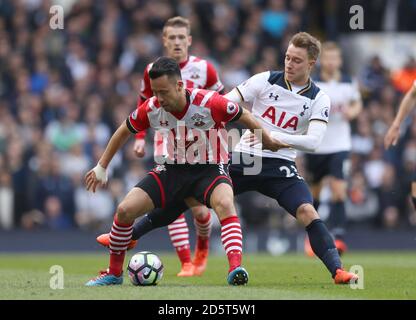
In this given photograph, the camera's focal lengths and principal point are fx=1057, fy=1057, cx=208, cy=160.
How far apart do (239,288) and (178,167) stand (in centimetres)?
126

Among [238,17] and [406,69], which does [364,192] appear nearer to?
[406,69]

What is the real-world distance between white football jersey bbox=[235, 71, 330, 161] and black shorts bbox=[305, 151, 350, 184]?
4060mm

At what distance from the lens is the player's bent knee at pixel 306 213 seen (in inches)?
364

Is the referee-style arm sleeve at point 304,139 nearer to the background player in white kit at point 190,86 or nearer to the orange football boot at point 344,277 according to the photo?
the orange football boot at point 344,277

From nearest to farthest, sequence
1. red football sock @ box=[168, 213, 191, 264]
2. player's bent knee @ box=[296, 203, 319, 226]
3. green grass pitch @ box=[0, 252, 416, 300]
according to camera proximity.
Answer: green grass pitch @ box=[0, 252, 416, 300], player's bent knee @ box=[296, 203, 319, 226], red football sock @ box=[168, 213, 191, 264]

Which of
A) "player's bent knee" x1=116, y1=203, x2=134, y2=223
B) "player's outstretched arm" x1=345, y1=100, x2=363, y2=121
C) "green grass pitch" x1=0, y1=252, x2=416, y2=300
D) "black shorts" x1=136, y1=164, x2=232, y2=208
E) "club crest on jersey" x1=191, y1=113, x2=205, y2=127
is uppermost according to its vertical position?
"player's outstretched arm" x1=345, y1=100, x2=363, y2=121

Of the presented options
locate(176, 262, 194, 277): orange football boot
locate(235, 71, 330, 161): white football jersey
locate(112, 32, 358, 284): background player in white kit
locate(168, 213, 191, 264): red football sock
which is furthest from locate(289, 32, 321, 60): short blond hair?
locate(176, 262, 194, 277): orange football boot

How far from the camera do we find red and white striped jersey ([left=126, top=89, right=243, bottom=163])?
8938 millimetres

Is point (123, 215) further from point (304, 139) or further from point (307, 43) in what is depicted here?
point (307, 43)

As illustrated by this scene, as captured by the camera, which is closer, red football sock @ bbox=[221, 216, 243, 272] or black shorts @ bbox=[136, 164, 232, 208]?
red football sock @ bbox=[221, 216, 243, 272]

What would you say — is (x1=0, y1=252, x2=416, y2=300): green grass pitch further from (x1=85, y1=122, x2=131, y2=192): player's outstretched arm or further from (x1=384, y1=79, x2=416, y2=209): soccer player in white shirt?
(x1=384, y1=79, x2=416, y2=209): soccer player in white shirt

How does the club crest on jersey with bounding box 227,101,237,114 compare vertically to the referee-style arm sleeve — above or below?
above

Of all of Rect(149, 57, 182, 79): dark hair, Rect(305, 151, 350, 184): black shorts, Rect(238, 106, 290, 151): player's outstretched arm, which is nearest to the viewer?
Rect(149, 57, 182, 79): dark hair

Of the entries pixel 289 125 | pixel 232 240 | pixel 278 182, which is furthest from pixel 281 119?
pixel 232 240
